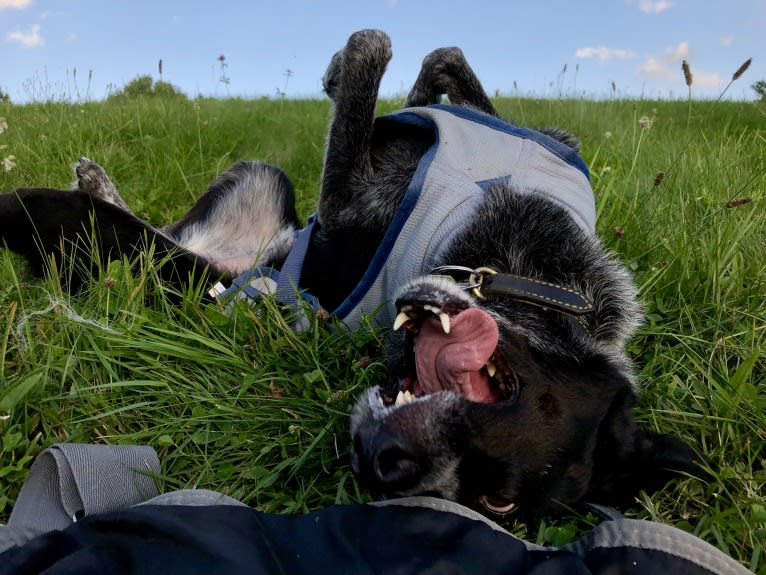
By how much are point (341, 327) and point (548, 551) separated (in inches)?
52.8

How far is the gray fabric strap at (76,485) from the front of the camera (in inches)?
77.1

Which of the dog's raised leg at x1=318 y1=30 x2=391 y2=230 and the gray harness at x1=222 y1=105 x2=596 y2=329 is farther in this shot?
the dog's raised leg at x1=318 y1=30 x2=391 y2=230

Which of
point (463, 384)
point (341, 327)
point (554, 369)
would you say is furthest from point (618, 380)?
point (341, 327)

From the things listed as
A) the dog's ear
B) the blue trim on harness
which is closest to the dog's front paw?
the blue trim on harness

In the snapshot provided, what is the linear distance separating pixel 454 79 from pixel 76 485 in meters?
2.91

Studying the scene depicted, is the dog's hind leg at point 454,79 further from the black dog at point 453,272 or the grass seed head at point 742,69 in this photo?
the grass seed head at point 742,69

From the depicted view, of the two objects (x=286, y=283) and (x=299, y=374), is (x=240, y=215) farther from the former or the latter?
(x=299, y=374)

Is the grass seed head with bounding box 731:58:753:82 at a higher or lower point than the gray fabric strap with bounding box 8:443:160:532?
higher

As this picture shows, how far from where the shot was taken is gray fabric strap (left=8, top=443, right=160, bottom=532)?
1.96 meters

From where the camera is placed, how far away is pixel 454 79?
381 cm

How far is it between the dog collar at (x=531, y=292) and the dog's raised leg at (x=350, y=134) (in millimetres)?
993

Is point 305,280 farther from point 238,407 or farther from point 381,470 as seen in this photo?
point 381,470

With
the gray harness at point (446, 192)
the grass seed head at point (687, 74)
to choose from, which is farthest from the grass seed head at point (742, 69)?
the gray harness at point (446, 192)

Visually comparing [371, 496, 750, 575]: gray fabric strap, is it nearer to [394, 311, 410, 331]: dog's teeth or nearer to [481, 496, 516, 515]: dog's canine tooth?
[481, 496, 516, 515]: dog's canine tooth
